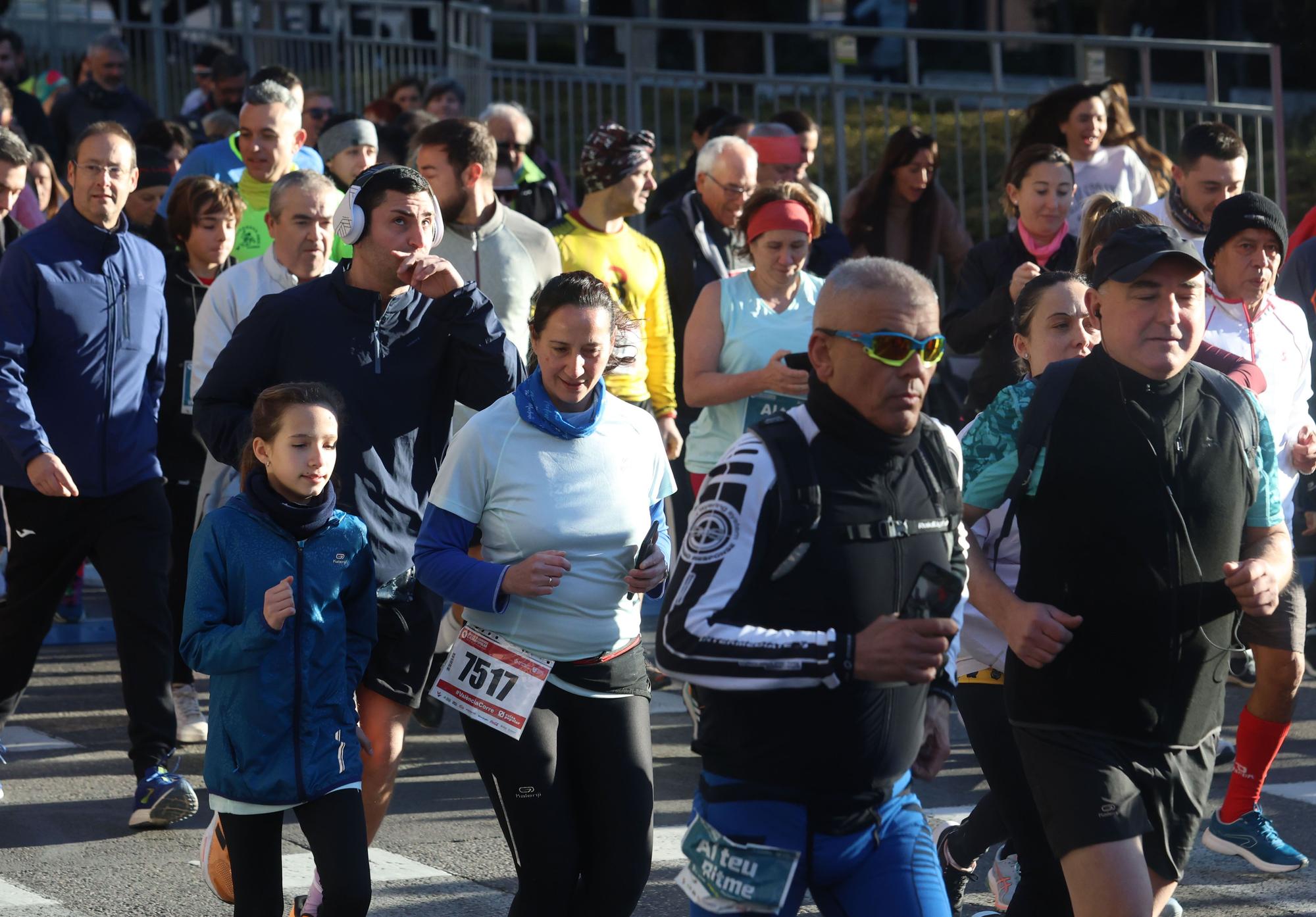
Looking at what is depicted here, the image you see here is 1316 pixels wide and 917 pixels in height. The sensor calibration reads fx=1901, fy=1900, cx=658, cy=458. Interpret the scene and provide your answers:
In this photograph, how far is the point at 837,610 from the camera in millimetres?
3658

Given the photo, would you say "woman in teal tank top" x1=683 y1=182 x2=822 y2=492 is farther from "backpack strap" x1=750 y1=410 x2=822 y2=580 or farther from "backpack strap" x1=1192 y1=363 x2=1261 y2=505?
"backpack strap" x1=750 y1=410 x2=822 y2=580

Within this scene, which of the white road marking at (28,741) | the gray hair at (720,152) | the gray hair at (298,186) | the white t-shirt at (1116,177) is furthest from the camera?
the white t-shirt at (1116,177)

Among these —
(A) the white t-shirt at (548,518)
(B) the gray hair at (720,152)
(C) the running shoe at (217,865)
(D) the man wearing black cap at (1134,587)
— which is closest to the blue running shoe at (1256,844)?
(D) the man wearing black cap at (1134,587)

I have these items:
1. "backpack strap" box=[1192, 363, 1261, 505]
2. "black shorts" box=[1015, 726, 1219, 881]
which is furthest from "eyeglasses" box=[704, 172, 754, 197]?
"black shorts" box=[1015, 726, 1219, 881]

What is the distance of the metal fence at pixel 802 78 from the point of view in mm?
12047

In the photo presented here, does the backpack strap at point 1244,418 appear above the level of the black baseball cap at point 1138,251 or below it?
below

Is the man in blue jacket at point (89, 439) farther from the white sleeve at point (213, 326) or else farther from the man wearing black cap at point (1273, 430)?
the man wearing black cap at point (1273, 430)

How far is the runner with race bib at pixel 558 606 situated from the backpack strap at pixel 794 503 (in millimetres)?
991

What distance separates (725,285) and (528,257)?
81 centimetres

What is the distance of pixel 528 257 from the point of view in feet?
25.6

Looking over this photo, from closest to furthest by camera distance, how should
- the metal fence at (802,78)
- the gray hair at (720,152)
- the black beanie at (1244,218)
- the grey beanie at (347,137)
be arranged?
the black beanie at (1244,218) → the gray hair at (720,152) → the grey beanie at (347,137) → the metal fence at (802,78)

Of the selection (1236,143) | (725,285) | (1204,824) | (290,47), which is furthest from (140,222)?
(290,47)

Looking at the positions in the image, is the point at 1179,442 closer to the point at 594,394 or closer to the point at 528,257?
the point at 594,394

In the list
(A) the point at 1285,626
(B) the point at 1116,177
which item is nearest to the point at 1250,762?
(A) the point at 1285,626
